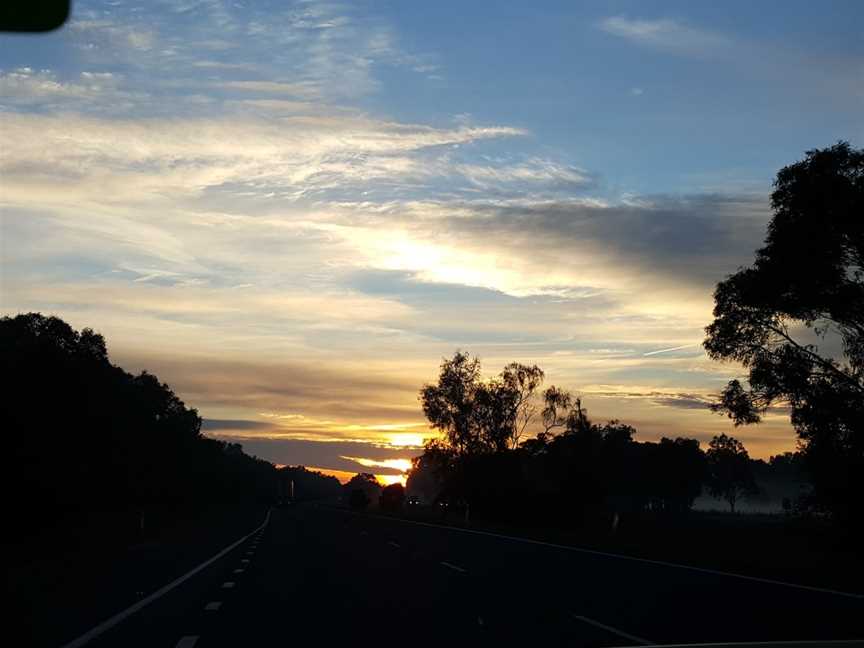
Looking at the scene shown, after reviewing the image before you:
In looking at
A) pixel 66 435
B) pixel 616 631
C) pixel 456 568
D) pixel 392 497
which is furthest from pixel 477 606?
pixel 392 497

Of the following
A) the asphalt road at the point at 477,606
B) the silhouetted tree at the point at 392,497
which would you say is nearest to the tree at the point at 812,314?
the asphalt road at the point at 477,606

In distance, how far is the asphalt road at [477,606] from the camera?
535 inches

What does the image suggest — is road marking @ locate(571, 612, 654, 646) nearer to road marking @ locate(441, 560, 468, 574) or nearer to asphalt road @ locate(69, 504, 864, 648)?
asphalt road @ locate(69, 504, 864, 648)

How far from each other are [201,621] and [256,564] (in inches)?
518

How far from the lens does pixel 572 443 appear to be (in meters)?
105

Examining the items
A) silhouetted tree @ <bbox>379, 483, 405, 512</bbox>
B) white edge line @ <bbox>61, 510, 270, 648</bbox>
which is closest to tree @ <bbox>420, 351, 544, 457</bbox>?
silhouetted tree @ <bbox>379, 483, 405, 512</bbox>

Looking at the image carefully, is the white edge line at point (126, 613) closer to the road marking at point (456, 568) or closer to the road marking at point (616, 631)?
the road marking at point (456, 568)

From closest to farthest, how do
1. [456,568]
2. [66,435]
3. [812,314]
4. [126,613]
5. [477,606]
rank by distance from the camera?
[126,613] → [477,606] → [456,568] → [812,314] → [66,435]

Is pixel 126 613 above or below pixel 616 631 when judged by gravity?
below

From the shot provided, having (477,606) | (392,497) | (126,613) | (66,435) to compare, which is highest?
(66,435)

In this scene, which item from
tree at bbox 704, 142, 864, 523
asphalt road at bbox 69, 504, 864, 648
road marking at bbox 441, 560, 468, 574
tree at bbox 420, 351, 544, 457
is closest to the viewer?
asphalt road at bbox 69, 504, 864, 648

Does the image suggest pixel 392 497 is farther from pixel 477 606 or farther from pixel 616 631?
pixel 616 631

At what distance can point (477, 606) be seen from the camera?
1742 centimetres

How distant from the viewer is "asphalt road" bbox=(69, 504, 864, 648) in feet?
44.6
